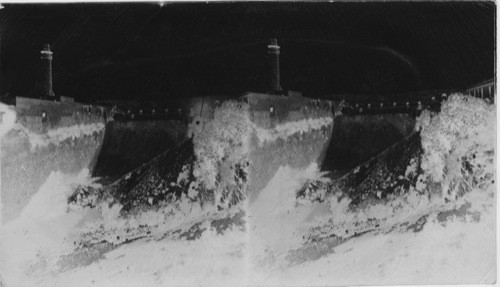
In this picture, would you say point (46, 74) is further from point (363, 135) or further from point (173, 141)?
point (363, 135)

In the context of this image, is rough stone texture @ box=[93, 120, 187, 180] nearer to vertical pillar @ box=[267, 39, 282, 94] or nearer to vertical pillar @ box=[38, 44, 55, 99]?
vertical pillar @ box=[38, 44, 55, 99]

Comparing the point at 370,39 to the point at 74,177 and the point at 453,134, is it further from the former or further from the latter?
the point at 74,177

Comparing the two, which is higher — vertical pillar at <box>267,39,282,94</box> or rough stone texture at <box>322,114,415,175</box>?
vertical pillar at <box>267,39,282,94</box>

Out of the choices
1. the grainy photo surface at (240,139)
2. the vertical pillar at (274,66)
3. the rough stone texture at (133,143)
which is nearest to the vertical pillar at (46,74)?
the grainy photo surface at (240,139)

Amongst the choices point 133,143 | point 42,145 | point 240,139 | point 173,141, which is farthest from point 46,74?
point 240,139

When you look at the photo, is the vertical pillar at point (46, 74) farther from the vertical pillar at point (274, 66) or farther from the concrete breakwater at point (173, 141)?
the vertical pillar at point (274, 66)

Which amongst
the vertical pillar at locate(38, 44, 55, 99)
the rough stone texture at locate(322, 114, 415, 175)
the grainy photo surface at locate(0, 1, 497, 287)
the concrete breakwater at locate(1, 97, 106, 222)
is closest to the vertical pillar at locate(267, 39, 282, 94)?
the grainy photo surface at locate(0, 1, 497, 287)

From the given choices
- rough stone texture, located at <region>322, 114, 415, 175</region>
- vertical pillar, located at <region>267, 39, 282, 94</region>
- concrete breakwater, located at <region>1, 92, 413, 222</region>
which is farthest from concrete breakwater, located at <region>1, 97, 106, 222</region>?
rough stone texture, located at <region>322, 114, 415, 175</region>
